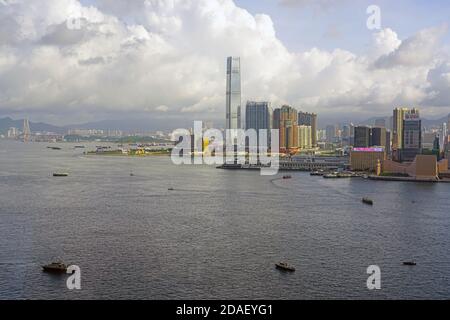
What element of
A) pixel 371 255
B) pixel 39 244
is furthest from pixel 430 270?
pixel 39 244

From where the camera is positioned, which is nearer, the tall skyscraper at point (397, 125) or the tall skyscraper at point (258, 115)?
the tall skyscraper at point (397, 125)

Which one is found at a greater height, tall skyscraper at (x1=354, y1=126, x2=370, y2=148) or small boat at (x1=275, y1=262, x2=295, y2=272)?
tall skyscraper at (x1=354, y1=126, x2=370, y2=148)

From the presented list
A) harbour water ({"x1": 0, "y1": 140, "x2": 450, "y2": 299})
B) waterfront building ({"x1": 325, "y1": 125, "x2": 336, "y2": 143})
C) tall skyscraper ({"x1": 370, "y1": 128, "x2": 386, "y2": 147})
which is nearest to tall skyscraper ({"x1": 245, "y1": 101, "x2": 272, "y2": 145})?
tall skyscraper ({"x1": 370, "y1": 128, "x2": 386, "y2": 147})

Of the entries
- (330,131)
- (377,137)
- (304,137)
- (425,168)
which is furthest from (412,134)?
(330,131)

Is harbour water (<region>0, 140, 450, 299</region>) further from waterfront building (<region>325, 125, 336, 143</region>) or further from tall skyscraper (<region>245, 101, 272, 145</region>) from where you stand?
waterfront building (<region>325, 125, 336, 143</region>)

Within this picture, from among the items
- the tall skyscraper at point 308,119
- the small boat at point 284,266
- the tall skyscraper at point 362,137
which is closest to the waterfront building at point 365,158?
the tall skyscraper at point 362,137

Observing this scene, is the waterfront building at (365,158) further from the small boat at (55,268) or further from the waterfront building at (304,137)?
the waterfront building at (304,137)

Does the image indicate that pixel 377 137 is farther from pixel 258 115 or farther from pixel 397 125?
pixel 258 115
